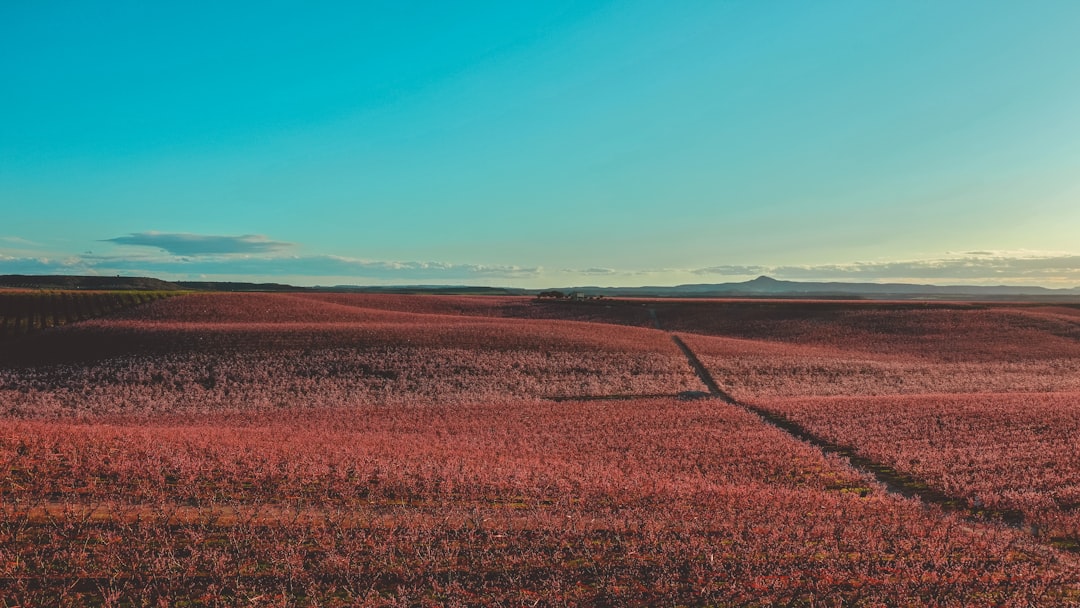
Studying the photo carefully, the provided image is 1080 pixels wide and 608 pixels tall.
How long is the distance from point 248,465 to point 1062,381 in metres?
52.7

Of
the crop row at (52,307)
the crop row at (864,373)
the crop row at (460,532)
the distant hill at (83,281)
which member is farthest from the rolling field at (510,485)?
the distant hill at (83,281)

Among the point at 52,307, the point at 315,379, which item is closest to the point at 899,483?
the point at 315,379

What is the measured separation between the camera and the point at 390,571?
892cm

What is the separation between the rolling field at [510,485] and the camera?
28.7 feet

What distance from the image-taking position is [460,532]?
420 inches

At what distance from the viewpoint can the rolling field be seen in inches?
345

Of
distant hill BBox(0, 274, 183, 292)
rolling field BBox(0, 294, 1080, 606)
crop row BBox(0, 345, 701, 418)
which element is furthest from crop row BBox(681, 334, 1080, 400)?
distant hill BBox(0, 274, 183, 292)

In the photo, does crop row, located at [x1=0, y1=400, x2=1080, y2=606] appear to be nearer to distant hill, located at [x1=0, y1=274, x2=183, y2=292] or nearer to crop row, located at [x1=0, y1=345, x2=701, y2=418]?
crop row, located at [x1=0, y1=345, x2=701, y2=418]

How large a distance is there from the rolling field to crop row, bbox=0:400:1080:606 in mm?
58

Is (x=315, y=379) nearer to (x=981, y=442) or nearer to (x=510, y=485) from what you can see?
(x=510, y=485)

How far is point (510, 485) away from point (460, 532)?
4.33 m

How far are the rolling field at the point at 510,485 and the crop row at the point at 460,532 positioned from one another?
58 millimetres

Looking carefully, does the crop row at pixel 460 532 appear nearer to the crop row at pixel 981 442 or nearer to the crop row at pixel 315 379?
the crop row at pixel 981 442

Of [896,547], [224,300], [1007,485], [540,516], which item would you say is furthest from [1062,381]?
[224,300]
